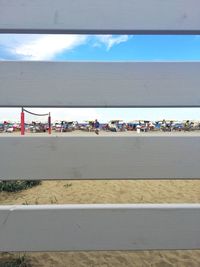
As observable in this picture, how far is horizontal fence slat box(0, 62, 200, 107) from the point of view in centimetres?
146

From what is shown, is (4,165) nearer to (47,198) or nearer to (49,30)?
(49,30)

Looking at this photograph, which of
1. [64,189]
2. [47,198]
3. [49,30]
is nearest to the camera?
[49,30]

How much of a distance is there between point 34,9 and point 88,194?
3.67 m

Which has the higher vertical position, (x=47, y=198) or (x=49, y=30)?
(x=49, y=30)

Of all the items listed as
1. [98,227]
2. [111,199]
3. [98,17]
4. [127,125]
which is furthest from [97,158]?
[127,125]

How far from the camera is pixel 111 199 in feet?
14.6

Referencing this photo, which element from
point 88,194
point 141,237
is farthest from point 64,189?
point 141,237

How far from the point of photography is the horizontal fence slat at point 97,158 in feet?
4.90

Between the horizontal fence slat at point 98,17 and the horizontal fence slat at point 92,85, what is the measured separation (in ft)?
0.48

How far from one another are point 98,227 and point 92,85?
0.63m

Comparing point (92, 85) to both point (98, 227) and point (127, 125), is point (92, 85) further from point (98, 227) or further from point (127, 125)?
point (127, 125)

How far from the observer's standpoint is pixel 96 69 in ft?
4.85

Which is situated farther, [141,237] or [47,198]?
[47,198]

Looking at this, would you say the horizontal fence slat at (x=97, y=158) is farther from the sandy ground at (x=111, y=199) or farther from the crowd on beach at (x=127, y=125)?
the sandy ground at (x=111, y=199)
